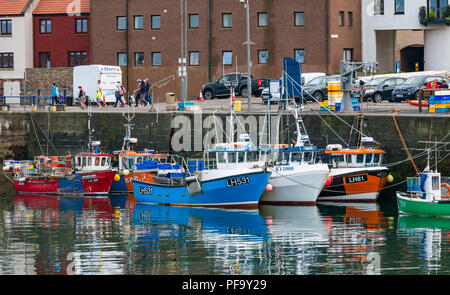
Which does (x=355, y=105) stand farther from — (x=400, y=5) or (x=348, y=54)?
(x=400, y=5)

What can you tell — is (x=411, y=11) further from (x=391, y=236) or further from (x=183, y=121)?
(x=391, y=236)

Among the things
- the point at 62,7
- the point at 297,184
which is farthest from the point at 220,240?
the point at 62,7

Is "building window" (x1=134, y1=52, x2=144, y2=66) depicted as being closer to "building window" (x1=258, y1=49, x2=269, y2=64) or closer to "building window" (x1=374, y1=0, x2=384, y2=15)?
"building window" (x1=258, y1=49, x2=269, y2=64)

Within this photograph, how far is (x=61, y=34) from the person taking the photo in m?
67.2

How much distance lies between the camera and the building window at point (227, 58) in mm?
61156

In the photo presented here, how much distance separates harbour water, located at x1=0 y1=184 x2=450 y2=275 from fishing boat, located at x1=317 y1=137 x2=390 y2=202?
2.19ft

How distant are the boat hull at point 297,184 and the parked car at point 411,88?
41.1 ft

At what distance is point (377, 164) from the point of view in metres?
37.5

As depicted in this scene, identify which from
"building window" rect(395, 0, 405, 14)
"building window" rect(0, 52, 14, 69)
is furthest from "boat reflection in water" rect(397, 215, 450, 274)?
"building window" rect(0, 52, 14, 69)

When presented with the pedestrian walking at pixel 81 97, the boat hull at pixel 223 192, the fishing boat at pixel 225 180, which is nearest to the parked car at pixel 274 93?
the fishing boat at pixel 225 180

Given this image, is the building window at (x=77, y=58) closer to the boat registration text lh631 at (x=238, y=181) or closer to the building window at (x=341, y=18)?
the building window at (x=341, y=18)

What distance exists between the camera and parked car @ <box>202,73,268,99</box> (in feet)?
176
